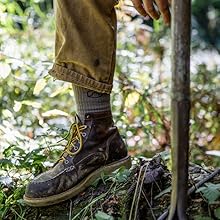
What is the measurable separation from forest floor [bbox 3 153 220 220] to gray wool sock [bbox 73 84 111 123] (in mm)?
189

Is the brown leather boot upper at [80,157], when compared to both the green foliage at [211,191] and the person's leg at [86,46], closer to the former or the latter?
the person's leg at [86,46]

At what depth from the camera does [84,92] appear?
2066mm

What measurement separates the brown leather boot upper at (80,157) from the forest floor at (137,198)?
0.05 m

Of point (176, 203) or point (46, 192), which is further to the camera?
point (46, 192)

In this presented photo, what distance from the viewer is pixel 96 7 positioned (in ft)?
6.57

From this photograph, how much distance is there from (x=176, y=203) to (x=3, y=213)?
2.18ft

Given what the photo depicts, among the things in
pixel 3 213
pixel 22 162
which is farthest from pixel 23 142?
pixel 3 213

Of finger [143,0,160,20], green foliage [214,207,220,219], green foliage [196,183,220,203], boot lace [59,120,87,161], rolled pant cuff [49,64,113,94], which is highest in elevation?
finger [143,0,160,20]

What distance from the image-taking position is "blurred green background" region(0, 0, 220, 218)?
3.19m

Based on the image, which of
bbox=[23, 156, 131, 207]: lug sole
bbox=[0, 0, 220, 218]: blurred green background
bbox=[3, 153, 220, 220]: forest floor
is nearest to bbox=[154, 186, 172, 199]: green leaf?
bbox=[3, 153, 220, 220]: forest floor

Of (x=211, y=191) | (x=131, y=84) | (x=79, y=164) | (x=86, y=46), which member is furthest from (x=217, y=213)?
(x=131, y=84)

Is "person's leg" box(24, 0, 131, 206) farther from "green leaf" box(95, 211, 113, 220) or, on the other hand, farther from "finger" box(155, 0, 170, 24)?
"green leaf" box(95, 211, 113, 220)

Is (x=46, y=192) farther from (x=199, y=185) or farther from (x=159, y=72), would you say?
(x=159, y=72)

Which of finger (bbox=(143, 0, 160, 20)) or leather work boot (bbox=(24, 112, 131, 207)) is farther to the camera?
leather work boot (bbox=(24, 112, 131, 207))
